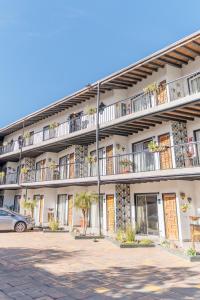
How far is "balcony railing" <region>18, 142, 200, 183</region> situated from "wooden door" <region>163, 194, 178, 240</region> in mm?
1767

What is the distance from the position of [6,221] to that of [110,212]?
23.2 feet

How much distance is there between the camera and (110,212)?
17.5 metres

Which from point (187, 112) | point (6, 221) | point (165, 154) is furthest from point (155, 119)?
point (6, 221)

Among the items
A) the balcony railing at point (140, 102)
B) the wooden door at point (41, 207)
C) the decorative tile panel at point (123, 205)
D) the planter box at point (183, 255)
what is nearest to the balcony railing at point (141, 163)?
the decorative tile panel at point (123, 205)

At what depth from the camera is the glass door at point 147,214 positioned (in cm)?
1509

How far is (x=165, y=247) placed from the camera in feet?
34.6

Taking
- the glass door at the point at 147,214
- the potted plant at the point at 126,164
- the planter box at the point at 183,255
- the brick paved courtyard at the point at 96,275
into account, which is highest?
the potted plant at the point at 126,164

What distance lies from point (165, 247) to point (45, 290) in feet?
21.2

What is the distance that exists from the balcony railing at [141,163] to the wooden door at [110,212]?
186 centimetres

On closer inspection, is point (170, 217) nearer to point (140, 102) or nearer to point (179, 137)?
point (179, 137)

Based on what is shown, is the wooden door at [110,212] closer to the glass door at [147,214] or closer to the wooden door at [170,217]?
the glass door at [147,214]

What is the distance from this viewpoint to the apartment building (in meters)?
13.3

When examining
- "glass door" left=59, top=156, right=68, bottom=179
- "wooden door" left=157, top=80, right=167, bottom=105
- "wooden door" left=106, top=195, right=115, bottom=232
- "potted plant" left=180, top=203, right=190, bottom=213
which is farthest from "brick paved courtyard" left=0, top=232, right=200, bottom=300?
"glass door" left=59, top=156, right=68, bottom=179

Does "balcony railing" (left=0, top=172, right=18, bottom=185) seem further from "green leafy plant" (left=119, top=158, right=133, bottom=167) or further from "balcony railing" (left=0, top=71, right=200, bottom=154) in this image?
"green leafy plant" (left=119, top=158, right=133, bottom=167)
